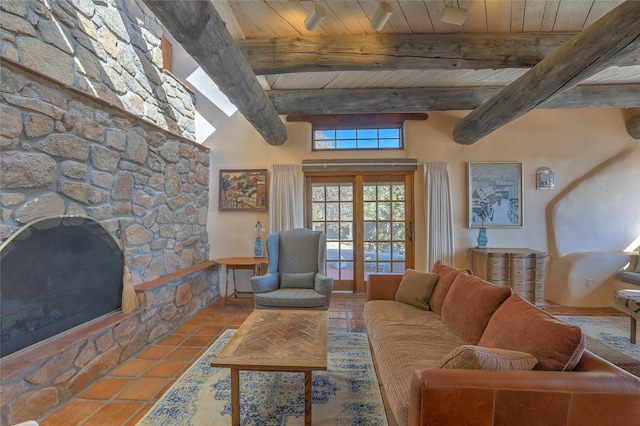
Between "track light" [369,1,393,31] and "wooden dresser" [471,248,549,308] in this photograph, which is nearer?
"track light" [369,1,393,31]

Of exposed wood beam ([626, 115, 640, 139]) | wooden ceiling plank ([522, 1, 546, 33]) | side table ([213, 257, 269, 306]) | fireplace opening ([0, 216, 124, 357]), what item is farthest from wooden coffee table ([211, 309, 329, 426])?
exposed wood beam ([626, 115, 640, 139])

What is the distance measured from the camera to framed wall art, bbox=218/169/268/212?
177 inches

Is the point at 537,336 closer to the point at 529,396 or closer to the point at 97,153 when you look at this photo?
the point at 529,396

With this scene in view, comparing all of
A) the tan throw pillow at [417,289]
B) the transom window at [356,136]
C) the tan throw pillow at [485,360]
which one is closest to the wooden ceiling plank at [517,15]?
the transom window at [356,136]

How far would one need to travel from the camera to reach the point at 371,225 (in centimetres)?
454

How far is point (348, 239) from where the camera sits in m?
4.57

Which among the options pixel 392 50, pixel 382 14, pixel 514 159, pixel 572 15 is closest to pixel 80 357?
pixel 382 14

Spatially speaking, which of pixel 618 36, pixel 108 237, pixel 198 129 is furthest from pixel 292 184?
pixel 618 36

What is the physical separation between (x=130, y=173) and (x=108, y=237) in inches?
25.2

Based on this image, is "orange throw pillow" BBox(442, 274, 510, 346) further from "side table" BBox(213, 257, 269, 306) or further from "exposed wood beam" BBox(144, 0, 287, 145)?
"side table" BBox(213, 257, 269, 306)

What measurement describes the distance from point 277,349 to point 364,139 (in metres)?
3.57

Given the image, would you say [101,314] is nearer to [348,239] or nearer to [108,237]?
[108,237]

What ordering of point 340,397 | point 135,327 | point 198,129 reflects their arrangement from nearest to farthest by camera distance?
1. point 340,397
2. point 135,327
3. point 198,129

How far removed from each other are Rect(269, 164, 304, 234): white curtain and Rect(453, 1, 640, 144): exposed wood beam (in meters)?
2.66
